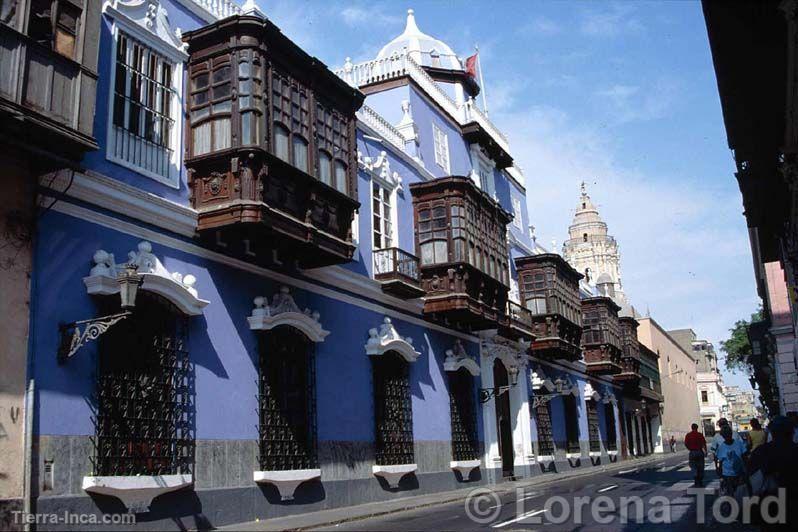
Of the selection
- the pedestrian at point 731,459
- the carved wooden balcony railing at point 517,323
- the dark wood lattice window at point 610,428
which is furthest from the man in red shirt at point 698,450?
the dark wood lattice window at point 610,428

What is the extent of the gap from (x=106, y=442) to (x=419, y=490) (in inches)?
416

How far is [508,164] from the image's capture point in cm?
3119

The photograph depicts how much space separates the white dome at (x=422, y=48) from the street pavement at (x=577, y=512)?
1663 centimetres

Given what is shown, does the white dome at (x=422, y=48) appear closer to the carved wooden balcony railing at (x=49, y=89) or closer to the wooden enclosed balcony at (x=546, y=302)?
the wooden enclosed balcony at (x=546, y=302)

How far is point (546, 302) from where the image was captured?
3188 cm

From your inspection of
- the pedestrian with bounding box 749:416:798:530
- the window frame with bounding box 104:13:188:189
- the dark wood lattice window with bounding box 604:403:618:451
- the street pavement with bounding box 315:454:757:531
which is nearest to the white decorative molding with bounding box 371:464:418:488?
the street pavement with bounding box 315:454:757:531

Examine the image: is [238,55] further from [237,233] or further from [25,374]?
[25,374]

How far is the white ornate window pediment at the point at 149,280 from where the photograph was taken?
11.4 m

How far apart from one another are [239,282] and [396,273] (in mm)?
5858

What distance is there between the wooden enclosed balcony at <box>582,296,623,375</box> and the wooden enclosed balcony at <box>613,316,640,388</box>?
3.32m

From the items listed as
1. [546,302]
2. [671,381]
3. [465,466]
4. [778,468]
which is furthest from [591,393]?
[671,381]

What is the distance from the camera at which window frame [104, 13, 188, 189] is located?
12.5 meters

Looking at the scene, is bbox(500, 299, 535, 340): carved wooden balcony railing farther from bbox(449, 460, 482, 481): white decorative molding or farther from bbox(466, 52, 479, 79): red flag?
bbox(466, 52, 479, 79): red flag

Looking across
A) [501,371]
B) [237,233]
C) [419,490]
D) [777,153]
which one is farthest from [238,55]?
[501,371]
